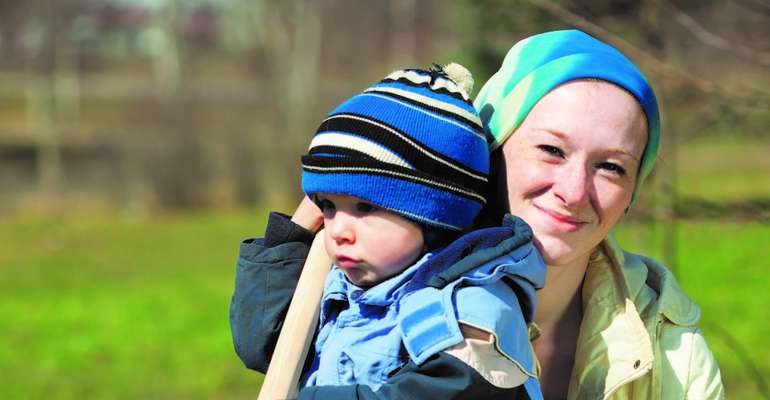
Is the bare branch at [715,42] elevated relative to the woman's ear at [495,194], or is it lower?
elevated

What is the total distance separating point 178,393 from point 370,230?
736 centimetres

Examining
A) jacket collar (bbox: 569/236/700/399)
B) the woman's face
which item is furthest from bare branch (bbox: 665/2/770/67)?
the woman's face

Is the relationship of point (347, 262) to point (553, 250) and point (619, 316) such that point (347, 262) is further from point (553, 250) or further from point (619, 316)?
point (619, 316)

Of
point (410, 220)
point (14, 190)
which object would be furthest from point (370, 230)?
point (14, 190)

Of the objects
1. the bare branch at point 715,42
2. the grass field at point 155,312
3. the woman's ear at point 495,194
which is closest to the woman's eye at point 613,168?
the woman's ear at point 495,194

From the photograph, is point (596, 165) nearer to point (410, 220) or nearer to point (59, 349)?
point (410, 220)

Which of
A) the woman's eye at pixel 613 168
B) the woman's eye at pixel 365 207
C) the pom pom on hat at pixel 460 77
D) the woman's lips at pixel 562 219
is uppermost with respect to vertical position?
the pom pom on hat at pixel 460 77

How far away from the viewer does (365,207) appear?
2.26m

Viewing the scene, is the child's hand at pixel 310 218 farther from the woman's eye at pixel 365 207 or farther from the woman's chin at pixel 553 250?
the woman's chin at pixel 553 250

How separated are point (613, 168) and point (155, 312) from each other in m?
11.1

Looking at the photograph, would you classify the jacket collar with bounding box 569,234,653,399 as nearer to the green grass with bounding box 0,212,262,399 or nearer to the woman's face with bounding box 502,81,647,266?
the woman's face with bounding box 502,81,647,266

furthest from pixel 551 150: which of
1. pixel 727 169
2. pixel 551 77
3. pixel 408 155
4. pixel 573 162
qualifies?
pixel 727 169

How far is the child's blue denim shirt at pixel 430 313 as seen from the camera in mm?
2105

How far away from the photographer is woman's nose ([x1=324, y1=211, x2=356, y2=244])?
7.35 feet
